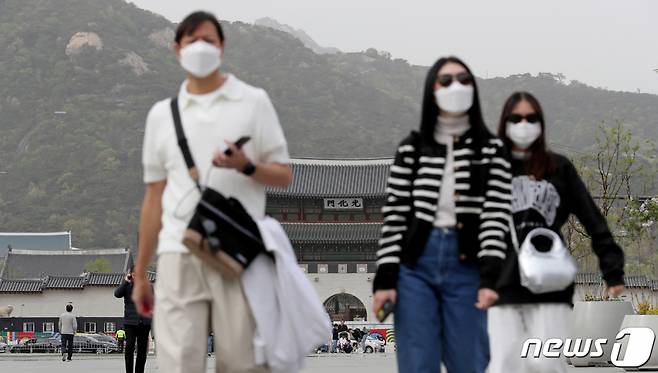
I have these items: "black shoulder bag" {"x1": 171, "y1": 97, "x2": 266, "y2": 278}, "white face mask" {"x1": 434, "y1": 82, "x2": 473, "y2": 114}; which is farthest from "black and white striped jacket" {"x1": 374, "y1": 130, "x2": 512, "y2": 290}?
"black shoulder bag" {"x1": 171, "y1": 97, "x2": 266, "y2": 278}

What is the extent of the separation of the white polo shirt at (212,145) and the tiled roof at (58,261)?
61.5m

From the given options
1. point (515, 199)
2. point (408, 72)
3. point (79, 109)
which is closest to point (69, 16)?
point (79, 109)

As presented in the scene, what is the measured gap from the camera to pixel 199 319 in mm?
4840

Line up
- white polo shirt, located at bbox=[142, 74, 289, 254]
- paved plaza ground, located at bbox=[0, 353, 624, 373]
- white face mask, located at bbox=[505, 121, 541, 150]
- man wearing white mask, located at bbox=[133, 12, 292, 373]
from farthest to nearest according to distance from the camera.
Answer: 1. paved plaza ground, located at bbox=[0, 353, 624, 373]
2. white face mask, located at bbox=[505, 121, 541, 150]
3. white polo shirt, located at bbox=[142, 74, 289, 254]
4. man wearing white mask, located at bbox=[133, 12, 292, 373]

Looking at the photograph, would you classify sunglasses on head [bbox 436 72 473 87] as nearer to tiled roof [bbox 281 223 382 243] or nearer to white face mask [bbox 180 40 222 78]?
white face mask [bbox 180 40 222 78]

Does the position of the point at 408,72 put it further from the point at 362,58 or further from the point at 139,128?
the point at 139,128

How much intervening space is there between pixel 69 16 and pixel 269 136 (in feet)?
A: 451

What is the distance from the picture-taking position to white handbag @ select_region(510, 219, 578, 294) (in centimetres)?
606

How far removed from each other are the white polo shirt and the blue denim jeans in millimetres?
787

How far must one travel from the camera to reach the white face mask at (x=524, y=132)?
6289mm

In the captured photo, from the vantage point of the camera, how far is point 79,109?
114125mm

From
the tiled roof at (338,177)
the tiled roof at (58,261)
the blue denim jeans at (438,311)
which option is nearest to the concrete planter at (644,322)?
the blue denim jeans at (438,311)

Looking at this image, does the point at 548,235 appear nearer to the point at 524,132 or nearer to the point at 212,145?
the point at 524,132

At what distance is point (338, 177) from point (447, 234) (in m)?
48.6
